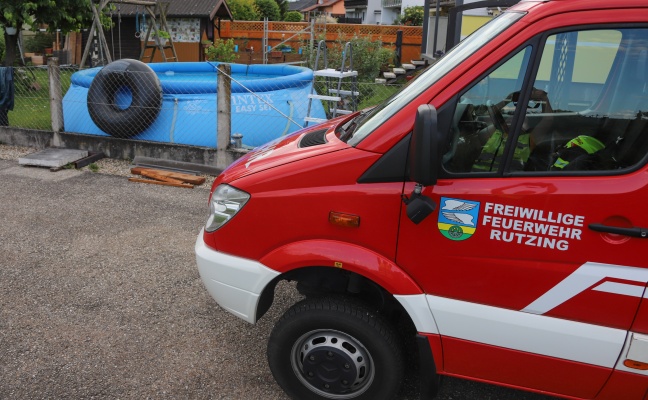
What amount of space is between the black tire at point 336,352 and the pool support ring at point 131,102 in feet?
21.2

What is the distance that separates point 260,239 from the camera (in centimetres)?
290

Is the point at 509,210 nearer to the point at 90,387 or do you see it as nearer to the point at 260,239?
the point at 260,239

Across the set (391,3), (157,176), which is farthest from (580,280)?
(391,3)

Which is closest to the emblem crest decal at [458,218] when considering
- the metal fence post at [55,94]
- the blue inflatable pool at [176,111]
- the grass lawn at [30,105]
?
the blue inflatable pool at [176,111]

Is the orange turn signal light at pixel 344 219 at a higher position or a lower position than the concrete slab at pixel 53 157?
higher

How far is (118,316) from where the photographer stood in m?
4.04

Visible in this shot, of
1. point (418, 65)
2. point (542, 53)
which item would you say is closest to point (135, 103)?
point (542, 53)

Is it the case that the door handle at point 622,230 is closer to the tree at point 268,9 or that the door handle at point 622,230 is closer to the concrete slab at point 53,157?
the concrete slab at point 53,157

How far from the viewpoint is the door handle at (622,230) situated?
7.39 feet

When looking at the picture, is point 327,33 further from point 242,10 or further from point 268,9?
point 268,9

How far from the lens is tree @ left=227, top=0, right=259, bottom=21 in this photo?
32.5 meters

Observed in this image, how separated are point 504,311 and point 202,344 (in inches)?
83.8

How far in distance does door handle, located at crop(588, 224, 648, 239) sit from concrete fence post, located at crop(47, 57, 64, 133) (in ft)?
26.9

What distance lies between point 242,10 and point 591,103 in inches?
1287
